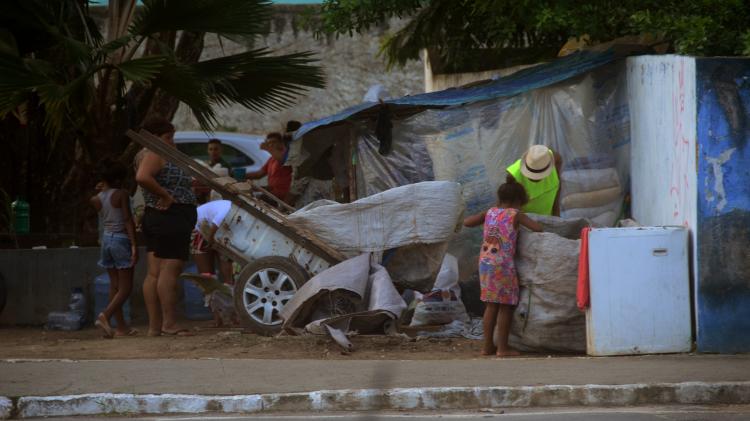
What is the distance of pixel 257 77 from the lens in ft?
37.8

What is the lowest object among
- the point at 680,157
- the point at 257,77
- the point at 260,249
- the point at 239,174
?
the point at 260,249

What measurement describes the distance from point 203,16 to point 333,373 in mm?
4427

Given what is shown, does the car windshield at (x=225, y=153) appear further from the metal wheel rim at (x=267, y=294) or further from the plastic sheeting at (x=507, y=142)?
the metal wheel rim at (x=267, y=294)

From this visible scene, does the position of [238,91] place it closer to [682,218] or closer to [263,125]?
[682,218]

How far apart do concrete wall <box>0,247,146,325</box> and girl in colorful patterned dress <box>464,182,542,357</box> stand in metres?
4.36

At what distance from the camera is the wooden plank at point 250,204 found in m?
9.82

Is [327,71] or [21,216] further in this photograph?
[327,71]

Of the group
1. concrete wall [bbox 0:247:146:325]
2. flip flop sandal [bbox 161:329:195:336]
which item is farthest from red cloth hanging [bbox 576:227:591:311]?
concrete wall [bbox 0:247:146:325]

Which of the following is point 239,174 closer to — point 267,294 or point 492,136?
point 492,136

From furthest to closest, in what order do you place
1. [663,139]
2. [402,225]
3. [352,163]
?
[352,163], [402,225], [663,139]

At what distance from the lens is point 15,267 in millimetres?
11812

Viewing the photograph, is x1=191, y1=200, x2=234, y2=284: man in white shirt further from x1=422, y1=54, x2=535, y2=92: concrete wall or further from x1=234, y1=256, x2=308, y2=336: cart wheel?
x1=422, y1=54, x2=535, y2=92: concrete wall

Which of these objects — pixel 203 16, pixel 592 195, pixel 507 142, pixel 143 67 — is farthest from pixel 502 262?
pixel 203 16

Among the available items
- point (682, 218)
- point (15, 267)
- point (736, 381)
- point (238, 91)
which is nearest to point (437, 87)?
point (238, 91)
